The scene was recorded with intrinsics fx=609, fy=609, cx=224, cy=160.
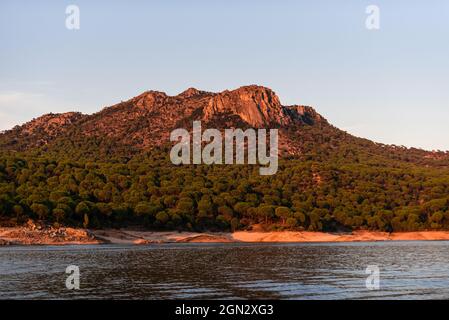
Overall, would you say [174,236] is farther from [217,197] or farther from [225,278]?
[225,278]

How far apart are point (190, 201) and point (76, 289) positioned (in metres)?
101

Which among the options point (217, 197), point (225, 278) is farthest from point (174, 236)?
point (225, 278)

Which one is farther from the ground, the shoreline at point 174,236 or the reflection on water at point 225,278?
the reflection on water at point 225,278

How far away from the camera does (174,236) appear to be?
135 meters

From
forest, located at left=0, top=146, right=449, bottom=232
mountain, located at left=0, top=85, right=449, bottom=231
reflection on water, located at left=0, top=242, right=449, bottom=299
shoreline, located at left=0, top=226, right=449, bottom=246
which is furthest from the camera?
mountain, located at left=0, top=85, right=449, bottom=231

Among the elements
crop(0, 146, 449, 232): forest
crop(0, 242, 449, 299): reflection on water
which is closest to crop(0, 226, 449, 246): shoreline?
crop(0, 146, 449, 232): forest

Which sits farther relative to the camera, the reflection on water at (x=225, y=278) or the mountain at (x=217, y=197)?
the mountain at (x=217, y=197)

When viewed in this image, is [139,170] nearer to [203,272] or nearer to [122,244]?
[122,244]

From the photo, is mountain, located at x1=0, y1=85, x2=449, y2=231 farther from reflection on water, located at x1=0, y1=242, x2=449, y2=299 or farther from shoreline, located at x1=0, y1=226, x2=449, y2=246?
reflection on water, located at x1=0, y1=242, x2=449, y2=299

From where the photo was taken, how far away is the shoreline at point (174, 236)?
381ft

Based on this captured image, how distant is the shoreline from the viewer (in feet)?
381

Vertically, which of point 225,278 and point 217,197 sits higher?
point 217,197

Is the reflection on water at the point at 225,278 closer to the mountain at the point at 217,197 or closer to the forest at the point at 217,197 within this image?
the forest at the point at 217,197

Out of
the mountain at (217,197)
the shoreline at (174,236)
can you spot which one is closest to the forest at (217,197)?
the mountain at (217,197)
